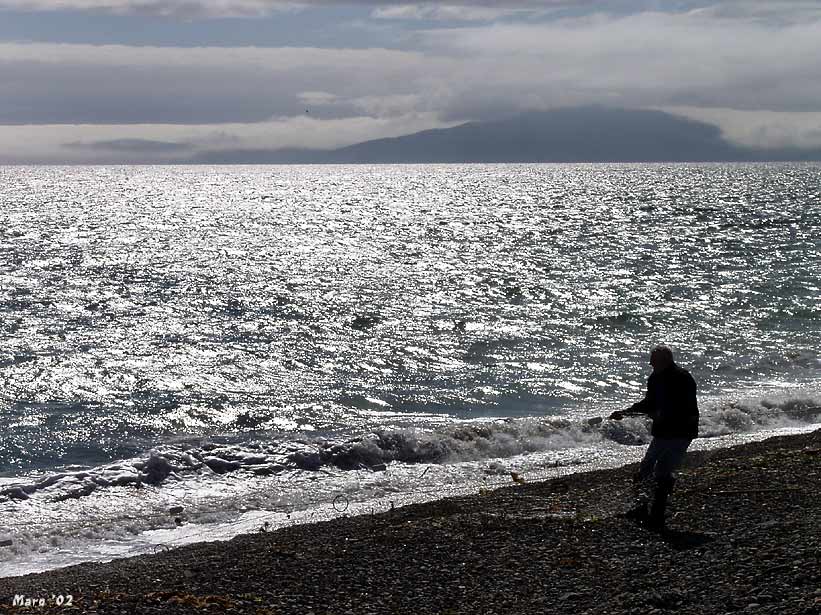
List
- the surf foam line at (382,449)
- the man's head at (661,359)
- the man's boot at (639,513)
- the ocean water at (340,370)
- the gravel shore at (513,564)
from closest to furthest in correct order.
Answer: the gravel shore at (513,564), the man's head at (661,359), the man's boot at (639,513), the ocean water at (340,370), the surf foam line at (382,449)

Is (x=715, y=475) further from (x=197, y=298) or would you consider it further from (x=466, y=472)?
(x=197, y=298)

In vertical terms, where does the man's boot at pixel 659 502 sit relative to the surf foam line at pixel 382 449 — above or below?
above

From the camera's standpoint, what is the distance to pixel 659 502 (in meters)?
12.4

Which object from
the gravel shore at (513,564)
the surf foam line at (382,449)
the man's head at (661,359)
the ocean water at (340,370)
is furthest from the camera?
the surf foam line at (382,449)

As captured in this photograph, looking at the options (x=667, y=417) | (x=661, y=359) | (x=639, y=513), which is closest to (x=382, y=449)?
(x=639, y=513)

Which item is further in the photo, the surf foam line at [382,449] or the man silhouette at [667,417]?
the surf foam line at [382,449]

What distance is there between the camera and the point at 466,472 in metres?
19.6

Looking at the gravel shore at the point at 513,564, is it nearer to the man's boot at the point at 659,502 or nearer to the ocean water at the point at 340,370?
the man's boot at the point at 659,502

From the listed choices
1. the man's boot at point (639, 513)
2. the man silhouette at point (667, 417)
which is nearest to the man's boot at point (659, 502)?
the man silhouette at point (667, 417)

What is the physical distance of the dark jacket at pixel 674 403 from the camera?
12281 mm

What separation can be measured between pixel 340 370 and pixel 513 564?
62.1 ft

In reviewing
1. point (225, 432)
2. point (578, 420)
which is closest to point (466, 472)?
point (578, 420)

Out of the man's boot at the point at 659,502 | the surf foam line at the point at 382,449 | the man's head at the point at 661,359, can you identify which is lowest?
the surf foam line at the point at 382,449

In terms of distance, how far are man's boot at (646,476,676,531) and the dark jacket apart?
551 millimetres
